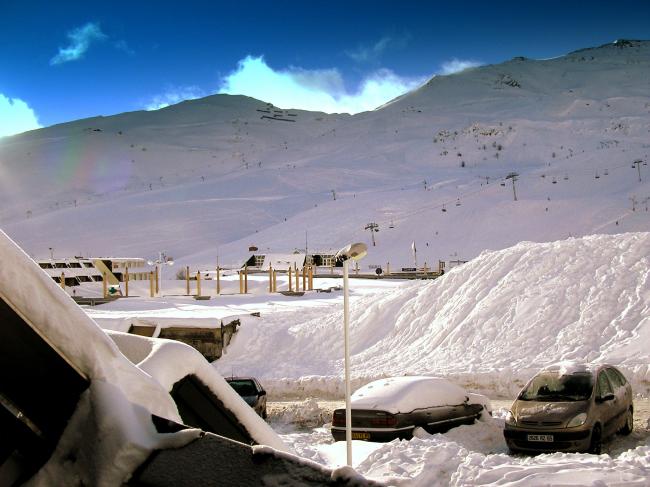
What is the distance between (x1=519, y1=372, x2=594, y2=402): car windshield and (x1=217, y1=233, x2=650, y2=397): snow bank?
4.08 meters

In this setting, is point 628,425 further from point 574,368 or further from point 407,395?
point 407,395

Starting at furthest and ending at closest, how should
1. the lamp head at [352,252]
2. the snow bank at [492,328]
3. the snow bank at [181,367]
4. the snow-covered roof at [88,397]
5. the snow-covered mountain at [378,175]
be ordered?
the snow-covered mountain at [378,175], the snow bank at [492,328], the lamp head at [352,252], the snow bank at [181,367], the snow-covered roof at [88,397]

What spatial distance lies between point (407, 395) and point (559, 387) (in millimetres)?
2446

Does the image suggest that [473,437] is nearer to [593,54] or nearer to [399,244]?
[399,244]

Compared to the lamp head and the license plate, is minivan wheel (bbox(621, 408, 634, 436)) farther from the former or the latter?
the lamp head

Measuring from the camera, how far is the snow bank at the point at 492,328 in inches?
659

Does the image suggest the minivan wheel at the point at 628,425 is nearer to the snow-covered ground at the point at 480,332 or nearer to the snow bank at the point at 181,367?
the snow-covered ground at the point at 480,332

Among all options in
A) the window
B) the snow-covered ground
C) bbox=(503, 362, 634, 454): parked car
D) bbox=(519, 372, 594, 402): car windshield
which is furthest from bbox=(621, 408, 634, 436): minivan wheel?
bbox=(519, 372, 594, 402): car windshield

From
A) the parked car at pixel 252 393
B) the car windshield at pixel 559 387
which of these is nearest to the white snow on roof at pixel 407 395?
the car windshield at pixel 559 387

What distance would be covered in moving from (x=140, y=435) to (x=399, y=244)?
5702 centimetres

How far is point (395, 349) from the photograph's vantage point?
65.7 feet

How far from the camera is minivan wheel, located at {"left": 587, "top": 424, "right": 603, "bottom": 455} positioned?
10.4 m

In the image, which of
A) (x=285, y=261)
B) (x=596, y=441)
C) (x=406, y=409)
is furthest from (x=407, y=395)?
(x=285, y=261)

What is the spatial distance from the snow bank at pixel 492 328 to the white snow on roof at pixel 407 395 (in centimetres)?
451
